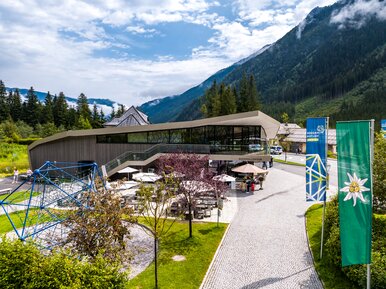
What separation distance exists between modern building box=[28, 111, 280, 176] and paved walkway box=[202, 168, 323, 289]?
22.2 ft

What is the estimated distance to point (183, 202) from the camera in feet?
52.9

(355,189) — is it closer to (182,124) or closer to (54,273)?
(54,273)

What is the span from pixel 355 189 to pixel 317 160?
438cm

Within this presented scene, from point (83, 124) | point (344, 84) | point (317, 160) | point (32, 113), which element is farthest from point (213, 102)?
point (344, 84)

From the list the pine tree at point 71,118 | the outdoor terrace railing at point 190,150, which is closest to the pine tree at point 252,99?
the outdoor terrace railing at point 190,150

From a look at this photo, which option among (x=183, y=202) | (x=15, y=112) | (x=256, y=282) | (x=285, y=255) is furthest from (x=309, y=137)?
(x=15, y=112)

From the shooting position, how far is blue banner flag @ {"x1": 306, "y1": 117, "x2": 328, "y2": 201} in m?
12.0

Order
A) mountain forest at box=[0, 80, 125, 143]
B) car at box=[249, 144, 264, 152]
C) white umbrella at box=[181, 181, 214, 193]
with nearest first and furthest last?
white umbrella at box=[181, 181, 214, 193], car at box=[249, 144, 264, 152], mountain forest at box=[0, 80, 125, 143]

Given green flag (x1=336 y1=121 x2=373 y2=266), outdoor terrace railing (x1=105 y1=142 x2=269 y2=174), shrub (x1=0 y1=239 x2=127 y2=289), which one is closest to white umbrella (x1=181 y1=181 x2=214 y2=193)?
shrub (x1=0 y1=239 x2=127 y2=289)

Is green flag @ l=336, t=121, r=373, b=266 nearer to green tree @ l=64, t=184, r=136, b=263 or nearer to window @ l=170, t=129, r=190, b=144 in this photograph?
green tree @ l=64, t=184, r=136, b=263

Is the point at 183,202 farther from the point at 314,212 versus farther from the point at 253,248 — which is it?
the point at 314,212

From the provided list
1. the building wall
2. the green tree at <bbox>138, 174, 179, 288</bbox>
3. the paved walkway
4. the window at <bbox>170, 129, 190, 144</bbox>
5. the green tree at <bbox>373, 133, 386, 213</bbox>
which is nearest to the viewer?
the green tree at <bbox>138, 174, 179, 288</bbox>

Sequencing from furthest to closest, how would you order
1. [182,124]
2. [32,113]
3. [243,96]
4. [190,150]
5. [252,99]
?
[32,113] < [243,96] < [252,99] < [182,124] < [190,150]

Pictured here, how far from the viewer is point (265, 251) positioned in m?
12.8
